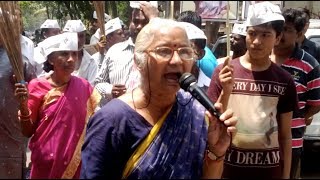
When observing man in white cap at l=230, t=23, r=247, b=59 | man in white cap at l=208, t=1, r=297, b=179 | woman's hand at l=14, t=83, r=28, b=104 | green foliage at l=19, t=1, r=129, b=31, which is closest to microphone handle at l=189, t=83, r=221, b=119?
man in white cap at l=208, t=1, r=297, b=179

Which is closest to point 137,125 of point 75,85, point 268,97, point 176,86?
point 176,86

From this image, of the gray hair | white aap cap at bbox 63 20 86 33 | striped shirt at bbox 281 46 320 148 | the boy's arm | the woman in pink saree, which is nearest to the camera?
the gray hair

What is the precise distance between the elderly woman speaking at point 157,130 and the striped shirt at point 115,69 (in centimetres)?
181

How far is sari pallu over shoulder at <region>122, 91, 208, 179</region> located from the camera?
2.09 metres

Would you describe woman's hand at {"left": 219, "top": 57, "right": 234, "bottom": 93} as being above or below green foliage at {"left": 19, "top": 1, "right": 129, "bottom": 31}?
above

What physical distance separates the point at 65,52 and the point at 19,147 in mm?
858

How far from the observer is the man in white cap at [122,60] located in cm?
416

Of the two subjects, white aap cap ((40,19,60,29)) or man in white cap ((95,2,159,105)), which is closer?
man in white cap ((95,2,159,105))

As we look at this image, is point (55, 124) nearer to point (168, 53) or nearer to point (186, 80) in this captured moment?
point (168, 53)

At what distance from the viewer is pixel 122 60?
421cm

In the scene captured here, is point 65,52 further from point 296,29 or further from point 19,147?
point 296,29

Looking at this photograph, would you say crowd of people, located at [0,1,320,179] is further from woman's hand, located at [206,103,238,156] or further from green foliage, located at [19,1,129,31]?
green foliage, located at [19,1,129,31]

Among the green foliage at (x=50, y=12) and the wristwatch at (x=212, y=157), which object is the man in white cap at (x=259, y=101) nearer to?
the wristwatch at (x=212, y=157)

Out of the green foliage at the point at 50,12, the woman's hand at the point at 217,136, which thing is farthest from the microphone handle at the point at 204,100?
the green foliage at the point at 50,12
